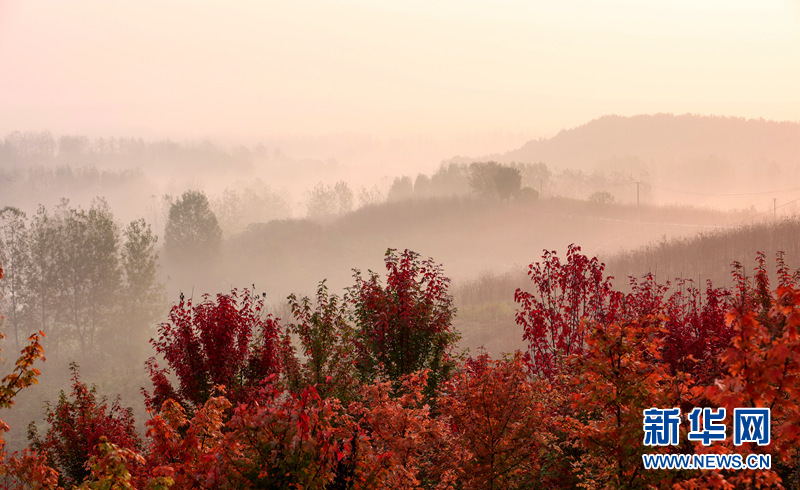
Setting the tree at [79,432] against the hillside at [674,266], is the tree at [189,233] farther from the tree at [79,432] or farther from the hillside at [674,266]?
the tree at [79,432]

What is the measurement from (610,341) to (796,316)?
2.33 m

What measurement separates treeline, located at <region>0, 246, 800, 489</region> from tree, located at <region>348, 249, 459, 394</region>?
0.04m

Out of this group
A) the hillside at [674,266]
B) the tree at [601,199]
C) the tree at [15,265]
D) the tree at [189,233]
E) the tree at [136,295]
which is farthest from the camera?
the tree at [601,199]

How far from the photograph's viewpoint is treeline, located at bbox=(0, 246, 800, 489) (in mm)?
5422

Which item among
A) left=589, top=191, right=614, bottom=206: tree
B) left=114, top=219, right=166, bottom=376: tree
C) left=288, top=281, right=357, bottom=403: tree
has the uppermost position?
left=589, top=191, right=614, bottom=206: tree

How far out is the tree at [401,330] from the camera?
1312cm

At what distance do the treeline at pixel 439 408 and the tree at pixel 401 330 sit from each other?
40 mm

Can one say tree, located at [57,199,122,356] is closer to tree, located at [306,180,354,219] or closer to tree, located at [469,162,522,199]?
tree, located at [469,162,522,199]

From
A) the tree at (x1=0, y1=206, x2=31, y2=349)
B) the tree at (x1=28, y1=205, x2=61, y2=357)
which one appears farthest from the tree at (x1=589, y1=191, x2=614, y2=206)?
the tree at (x1=0, y1=206, x2=31, y2=349)

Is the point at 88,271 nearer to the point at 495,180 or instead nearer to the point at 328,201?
the point at 495,180

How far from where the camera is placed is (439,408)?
9492 millimetres

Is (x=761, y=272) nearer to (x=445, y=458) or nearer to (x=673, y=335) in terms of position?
(x=673, y=335)

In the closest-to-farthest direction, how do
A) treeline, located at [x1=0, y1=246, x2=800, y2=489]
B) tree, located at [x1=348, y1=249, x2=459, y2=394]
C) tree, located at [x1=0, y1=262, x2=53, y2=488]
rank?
treeline, located at [x1=0, y1=246, x2=800, y2=489]
tree, located at [x1=0, y1=262, x2=53, y2=488]
tree, located at [x1=348, y1=249, x2=459, y2=394]

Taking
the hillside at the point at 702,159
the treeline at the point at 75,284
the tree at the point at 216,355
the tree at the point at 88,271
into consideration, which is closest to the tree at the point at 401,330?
the tree at the point at 216,355
